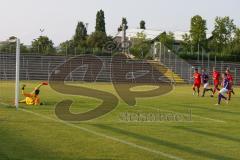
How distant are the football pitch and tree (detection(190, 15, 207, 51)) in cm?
6518

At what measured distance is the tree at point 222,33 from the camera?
269 ft

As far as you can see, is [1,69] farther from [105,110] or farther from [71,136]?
[71,136]

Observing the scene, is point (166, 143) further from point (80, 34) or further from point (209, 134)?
point (80, 34)

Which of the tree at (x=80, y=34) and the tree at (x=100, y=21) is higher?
the tree at (x=100, y=21)

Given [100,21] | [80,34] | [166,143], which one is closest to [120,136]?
[166,143]

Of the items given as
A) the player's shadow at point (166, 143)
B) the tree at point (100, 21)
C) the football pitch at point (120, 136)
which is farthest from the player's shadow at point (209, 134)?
the tree at point (100, 21)

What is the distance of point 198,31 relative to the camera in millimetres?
83188

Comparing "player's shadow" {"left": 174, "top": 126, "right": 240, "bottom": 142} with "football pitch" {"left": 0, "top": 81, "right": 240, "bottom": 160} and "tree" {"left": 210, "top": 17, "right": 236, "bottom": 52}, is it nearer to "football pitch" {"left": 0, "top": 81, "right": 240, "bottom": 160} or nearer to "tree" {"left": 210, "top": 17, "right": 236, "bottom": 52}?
"football pitch" {"left": 0, "top": 81, "right": 240, "bottom": 160}

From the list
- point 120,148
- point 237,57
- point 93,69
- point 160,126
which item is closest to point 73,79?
point 93,69

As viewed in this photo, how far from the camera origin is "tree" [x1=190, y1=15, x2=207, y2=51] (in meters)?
82.9

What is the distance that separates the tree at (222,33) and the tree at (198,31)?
1.78m

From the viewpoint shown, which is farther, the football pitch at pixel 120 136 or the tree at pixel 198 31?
the tree at pixel 198 31

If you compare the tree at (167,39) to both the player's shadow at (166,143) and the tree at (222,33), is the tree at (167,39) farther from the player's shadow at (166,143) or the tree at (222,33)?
the player's shadow at (166,143)

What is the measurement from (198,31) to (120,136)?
72.6m
